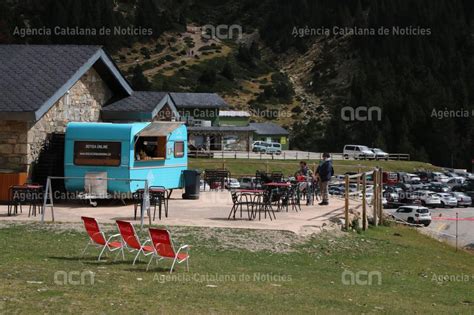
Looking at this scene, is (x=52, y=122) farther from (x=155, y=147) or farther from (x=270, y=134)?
(x=270, y=134)

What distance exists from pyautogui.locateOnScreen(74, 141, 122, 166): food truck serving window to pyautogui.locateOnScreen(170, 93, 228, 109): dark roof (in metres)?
76.2

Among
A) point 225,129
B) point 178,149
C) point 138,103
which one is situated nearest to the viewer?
point 178,149

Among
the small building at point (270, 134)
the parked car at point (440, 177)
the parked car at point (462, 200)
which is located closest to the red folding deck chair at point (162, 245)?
the parked car at point (462, 200)

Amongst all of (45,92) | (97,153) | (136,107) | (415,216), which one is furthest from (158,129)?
(415,216)

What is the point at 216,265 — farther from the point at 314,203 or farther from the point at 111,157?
the point at 314,203

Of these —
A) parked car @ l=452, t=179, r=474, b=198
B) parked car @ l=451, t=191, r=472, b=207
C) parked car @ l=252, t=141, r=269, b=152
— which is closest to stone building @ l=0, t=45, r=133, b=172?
parked car @ l=451, t=191, r=472, b=207

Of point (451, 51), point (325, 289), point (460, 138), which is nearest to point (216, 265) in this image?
point (325, 289)

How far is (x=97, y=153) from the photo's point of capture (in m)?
24.0

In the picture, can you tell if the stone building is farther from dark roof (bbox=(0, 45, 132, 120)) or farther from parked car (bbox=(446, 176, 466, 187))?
parked car (bbox=(446, 176, 466, 187))

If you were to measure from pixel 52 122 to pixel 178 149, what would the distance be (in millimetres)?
4630

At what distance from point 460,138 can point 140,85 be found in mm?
56958

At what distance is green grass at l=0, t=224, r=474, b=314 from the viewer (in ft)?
35.4

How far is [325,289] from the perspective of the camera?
13.0 meters

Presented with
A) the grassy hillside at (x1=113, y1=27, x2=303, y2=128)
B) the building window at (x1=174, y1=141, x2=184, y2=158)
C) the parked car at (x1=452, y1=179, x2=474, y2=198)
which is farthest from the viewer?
the grassy hillside at (x1=113, y1=27, x2=303, y2=128)
